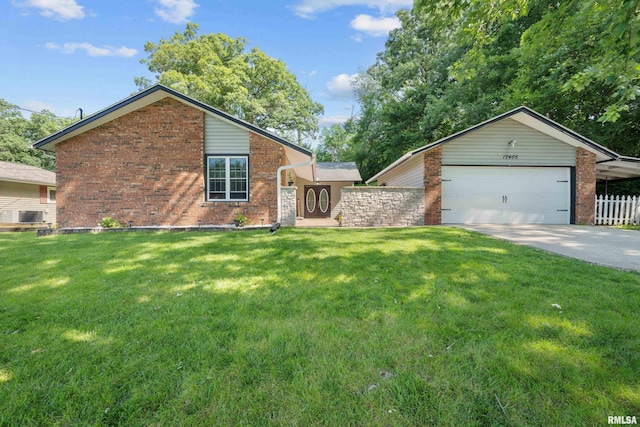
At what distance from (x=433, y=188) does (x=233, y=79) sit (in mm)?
18159

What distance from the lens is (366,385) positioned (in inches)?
Result: 71.5

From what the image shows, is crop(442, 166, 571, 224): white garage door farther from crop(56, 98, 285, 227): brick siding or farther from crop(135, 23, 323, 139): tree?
crop(135, 23, 323, 139): tree

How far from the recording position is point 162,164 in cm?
1020

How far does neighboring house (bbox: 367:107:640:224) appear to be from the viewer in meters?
11.1

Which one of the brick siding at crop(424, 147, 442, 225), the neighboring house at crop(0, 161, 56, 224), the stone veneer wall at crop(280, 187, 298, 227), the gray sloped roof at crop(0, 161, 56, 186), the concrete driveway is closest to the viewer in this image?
the concrete driveway

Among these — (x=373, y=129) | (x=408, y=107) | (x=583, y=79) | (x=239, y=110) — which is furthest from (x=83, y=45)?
(x=583, y=79)

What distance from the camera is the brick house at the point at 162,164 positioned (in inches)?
397

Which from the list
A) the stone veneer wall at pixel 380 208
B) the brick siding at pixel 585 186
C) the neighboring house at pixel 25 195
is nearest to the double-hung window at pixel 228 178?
the stone veneer wall at pixel 380 208

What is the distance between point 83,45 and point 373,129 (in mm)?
20767

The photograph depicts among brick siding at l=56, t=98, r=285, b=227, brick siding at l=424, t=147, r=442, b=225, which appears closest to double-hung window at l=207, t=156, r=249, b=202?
brick siding at l=56, t=98, r=285, b=227

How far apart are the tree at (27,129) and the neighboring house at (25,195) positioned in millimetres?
17302

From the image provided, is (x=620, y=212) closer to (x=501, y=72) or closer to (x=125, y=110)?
(x=501, y=72)

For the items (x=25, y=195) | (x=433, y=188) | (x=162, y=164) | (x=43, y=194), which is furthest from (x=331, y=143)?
(x=162, y=164)

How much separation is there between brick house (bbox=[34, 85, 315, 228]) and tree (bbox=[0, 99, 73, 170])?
29.8 meters
